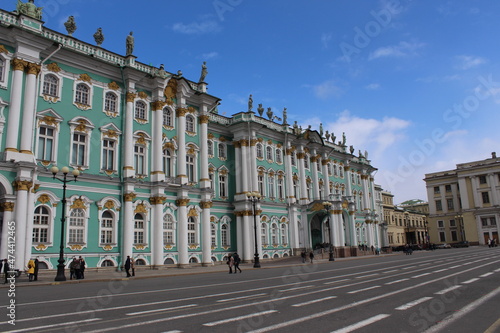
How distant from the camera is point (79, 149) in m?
29.9

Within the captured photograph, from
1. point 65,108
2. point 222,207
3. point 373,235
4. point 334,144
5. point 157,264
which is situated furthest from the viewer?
point 373,235

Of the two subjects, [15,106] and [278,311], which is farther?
[15,106]

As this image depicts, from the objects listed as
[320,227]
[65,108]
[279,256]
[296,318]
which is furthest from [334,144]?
[296,318]

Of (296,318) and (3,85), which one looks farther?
(3,85)

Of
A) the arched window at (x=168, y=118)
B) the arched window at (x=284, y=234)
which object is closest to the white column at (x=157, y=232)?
the arched window at (x=168, y=118)

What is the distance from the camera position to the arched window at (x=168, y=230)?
1351 inches

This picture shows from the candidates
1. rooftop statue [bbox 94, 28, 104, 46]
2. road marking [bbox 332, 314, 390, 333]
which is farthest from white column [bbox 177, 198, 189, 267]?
road marking [bbox 332, 314, 390, 333]

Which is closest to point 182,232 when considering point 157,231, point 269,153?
point 157,231

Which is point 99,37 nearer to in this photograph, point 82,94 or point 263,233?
point 82,94

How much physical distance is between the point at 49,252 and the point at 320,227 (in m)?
37.0

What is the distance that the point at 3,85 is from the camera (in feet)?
85.3

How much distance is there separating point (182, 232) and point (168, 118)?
10.4 m

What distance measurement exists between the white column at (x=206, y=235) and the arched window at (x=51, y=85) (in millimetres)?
15684

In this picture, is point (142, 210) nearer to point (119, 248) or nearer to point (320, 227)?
point (119, 248)
